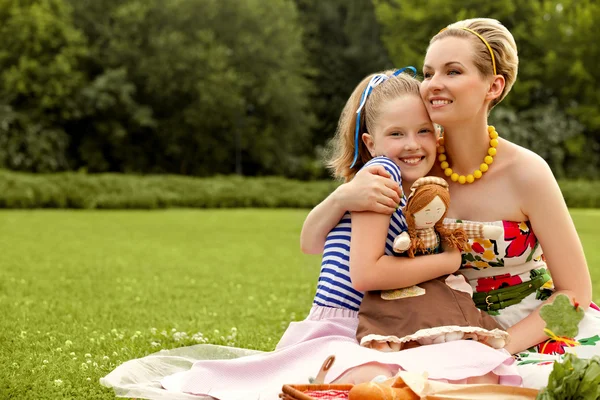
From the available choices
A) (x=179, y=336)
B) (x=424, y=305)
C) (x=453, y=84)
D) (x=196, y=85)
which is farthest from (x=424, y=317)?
(x=196, y=85)

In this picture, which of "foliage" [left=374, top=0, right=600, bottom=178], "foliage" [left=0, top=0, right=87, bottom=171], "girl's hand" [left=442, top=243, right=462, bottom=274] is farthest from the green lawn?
"foliage" [left=374, top=0, right=600, bottom=178]

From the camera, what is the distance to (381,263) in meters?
3.23

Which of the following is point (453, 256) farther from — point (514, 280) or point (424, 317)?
point (514, 280)

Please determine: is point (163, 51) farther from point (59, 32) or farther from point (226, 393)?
point (226, 393)

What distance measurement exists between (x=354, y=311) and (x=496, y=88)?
46.7 inches

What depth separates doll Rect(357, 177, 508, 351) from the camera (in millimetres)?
3201

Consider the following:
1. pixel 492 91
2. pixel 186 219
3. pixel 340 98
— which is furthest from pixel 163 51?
pixel 492 91

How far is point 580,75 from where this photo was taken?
121 ft

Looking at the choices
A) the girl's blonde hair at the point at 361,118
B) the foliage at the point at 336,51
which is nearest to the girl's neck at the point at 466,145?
the girl's blonde hair at the point at 361,118

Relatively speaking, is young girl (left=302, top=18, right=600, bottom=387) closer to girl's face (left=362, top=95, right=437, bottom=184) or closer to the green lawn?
girl's face (left=362, top=95, right=437, bottom=184)

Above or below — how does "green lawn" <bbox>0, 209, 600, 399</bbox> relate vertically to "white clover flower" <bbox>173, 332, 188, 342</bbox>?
below

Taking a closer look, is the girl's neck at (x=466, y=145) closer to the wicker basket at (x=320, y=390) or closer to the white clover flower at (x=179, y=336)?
the wicker basket at (x=320, y=390)

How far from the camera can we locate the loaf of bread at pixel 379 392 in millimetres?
2818

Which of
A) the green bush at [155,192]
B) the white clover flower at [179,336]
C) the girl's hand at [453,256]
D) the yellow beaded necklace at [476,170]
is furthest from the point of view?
the green bush at [155,192]
